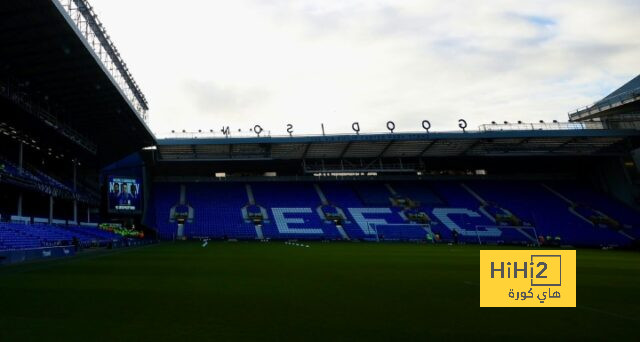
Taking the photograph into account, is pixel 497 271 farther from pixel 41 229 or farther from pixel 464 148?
pixel 464 148

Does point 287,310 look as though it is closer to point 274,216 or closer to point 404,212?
point 274,216

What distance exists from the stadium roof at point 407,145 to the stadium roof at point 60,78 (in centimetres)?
1277

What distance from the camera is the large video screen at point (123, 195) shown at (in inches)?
1563

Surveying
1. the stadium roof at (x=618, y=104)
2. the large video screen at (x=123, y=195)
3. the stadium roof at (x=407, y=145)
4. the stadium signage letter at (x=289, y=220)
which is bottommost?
the stadium signage letter at (x=289, y=220)

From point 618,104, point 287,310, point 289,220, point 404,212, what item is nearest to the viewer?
point 287,310

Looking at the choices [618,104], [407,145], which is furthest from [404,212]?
[618,104]

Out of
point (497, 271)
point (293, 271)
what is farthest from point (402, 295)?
point (293, 271)

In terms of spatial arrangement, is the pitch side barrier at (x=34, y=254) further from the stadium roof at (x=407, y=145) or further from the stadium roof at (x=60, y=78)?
the stadium roof at (x=407, y=145)

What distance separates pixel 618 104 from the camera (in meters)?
46.6

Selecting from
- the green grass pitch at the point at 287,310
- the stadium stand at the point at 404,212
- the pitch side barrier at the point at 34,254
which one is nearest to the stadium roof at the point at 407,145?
the stadium stand at the point at 404,212

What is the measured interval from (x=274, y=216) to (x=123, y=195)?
17.4m

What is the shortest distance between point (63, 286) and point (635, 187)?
5974 cm

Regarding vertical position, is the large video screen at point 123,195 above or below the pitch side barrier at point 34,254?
above

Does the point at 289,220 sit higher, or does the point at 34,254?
the point at 34,254
